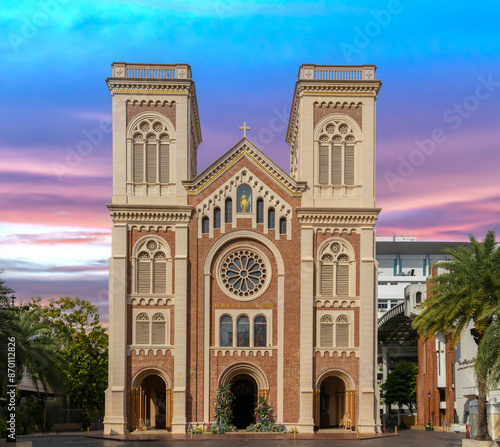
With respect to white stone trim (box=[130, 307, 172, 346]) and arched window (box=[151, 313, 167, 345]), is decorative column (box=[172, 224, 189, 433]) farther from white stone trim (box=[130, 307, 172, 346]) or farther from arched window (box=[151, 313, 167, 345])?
arched window (box=[151, 313, 167, 345])

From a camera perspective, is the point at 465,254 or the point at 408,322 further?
the point at 408,322

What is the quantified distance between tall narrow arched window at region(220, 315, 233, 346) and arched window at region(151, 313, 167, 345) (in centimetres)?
410

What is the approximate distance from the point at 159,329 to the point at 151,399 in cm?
622

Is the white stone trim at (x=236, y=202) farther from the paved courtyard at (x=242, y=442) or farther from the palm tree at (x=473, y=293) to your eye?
the palm tree at (x=473, y=293)

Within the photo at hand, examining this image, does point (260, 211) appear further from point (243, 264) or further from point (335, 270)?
point (335, 270)

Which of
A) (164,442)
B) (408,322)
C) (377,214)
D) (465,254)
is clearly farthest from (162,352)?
(408,322)

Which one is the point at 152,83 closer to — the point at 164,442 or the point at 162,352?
the point at 162,352

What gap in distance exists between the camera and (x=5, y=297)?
129ft

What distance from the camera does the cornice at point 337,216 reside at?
58031 mm

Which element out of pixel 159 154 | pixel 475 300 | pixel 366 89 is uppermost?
pixel 366 89

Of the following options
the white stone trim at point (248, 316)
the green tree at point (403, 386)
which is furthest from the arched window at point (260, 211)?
the green tree at point (403, 386)

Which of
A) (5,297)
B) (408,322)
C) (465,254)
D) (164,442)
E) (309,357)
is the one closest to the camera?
(5,297)

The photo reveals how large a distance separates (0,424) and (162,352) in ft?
39.9

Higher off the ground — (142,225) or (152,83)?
(152,83)
